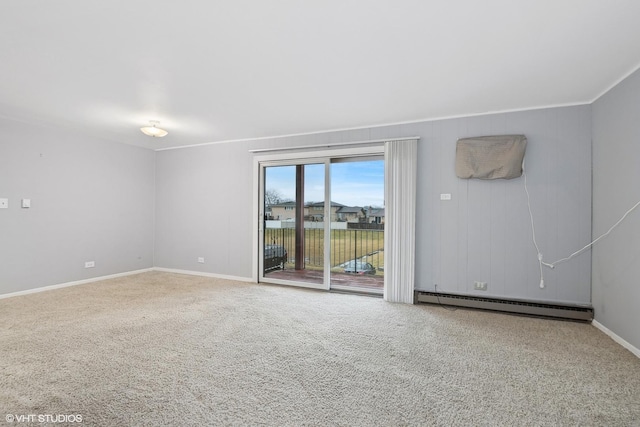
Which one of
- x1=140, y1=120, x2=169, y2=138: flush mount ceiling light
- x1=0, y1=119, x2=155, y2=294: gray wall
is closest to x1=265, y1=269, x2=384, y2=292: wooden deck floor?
x1=140, y1=120, x2=169, y2=138: flush mount ceiling light

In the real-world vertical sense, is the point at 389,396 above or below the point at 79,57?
below

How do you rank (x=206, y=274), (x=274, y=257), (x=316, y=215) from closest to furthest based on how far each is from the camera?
1. (x=316, y=215)
2. (x=274, y=257)
3. (x=206, y=274)

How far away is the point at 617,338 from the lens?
283 centimetres

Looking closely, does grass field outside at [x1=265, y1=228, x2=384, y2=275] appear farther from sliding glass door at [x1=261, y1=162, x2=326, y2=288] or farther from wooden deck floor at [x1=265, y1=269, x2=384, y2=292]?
wooden deck floor at [x1=265, y1=269, x2=384, y2=292]

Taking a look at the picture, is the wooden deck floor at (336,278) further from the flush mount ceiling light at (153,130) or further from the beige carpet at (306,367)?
the flush mount ceiling light at (153,130)

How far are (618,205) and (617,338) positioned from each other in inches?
49.5

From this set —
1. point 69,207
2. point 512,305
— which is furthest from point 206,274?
point 512,305

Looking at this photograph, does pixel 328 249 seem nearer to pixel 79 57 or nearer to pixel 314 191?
pixel 314 191

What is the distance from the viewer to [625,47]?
229 centimetres

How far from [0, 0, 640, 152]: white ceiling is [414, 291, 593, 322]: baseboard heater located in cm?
234

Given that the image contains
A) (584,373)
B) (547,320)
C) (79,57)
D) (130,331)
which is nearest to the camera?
(584,373)

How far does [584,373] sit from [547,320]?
50.8 inches

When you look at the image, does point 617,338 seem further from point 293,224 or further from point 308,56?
point 293,224

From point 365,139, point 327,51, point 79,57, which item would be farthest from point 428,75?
point 79,57
